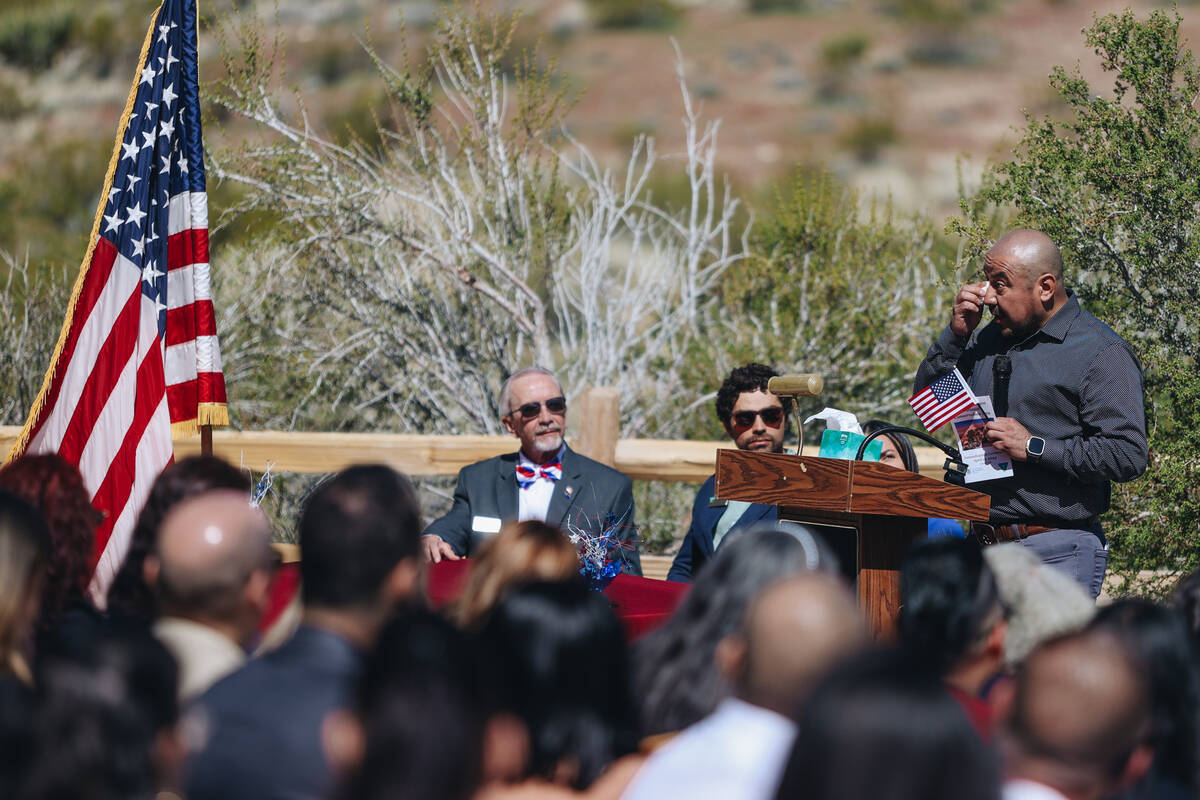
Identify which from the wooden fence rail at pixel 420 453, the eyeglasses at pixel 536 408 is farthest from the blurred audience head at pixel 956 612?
the wooden fence rail at pixel 420 453

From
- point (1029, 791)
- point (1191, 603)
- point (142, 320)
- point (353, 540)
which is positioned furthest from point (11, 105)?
point (1029, 791)

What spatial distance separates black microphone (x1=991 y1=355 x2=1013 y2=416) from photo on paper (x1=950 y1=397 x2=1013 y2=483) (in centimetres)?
25

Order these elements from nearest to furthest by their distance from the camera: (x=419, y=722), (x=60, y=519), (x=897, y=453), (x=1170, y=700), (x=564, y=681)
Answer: (x=419, y=722) < (x=564, y=681) < (x=1170, y=700) < (x=60, y=519) < (x=897, y=453)

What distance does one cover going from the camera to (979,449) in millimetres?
4438

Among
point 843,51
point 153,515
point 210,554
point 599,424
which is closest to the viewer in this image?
point 210,554

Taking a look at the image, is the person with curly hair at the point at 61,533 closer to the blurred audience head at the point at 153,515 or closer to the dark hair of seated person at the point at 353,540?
the blurred audience head at the point at 153,515

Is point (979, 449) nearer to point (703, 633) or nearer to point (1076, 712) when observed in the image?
point (703, 633)

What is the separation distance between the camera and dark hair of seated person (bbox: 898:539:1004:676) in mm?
2758

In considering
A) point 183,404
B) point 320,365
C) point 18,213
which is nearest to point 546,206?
point 320,365

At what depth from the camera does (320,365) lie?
8.53 meters

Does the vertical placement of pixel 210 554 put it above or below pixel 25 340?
above

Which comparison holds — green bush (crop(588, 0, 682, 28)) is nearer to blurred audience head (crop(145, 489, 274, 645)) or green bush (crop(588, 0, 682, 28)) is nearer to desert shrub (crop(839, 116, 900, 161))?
desert shrub (crop(839, 116, 900, 161))

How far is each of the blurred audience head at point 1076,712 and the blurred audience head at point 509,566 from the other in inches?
49.3

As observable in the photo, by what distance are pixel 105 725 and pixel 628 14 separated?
51595 millimetres
